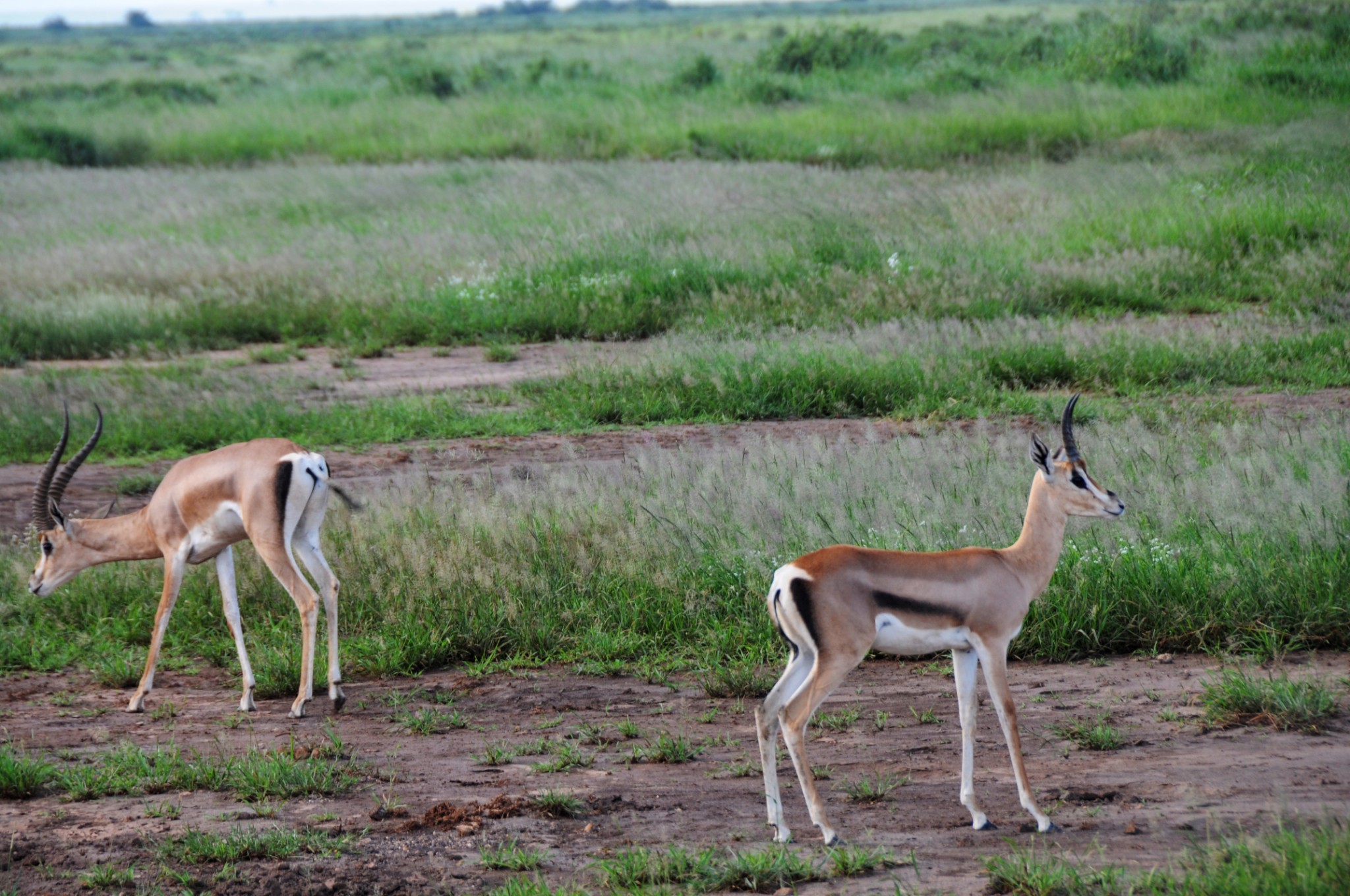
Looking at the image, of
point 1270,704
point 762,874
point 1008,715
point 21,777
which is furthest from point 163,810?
point 1270,704

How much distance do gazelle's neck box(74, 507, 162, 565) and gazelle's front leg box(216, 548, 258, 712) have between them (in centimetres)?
47

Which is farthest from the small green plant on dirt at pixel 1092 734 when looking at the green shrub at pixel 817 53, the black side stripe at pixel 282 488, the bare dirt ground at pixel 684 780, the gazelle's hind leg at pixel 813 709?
the green shrub at pixel 817 53

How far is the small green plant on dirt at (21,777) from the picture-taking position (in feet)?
16.9

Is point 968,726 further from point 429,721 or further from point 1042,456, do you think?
point 429,721

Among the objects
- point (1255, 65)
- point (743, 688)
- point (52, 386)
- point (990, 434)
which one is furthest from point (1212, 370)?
point (1255, 65)

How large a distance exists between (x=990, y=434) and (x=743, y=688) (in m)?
4.60

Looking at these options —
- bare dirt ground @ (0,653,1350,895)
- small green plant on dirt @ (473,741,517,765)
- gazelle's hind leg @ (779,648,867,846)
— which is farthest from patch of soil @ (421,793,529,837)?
gazelle's hind leg @ (779,648,867,846)

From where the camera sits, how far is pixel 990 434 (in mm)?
9844

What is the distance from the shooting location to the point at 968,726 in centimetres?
441

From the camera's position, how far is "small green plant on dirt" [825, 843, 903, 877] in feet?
13.5

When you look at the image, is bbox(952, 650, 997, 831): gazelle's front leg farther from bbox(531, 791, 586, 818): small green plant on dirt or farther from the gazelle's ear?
bbox(531, 791, 586, 818): small green plant on dirt

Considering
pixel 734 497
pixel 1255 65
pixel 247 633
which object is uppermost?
pixel 1255 65

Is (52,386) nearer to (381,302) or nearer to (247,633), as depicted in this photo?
(381,302)

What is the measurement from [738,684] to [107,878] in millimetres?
2823
